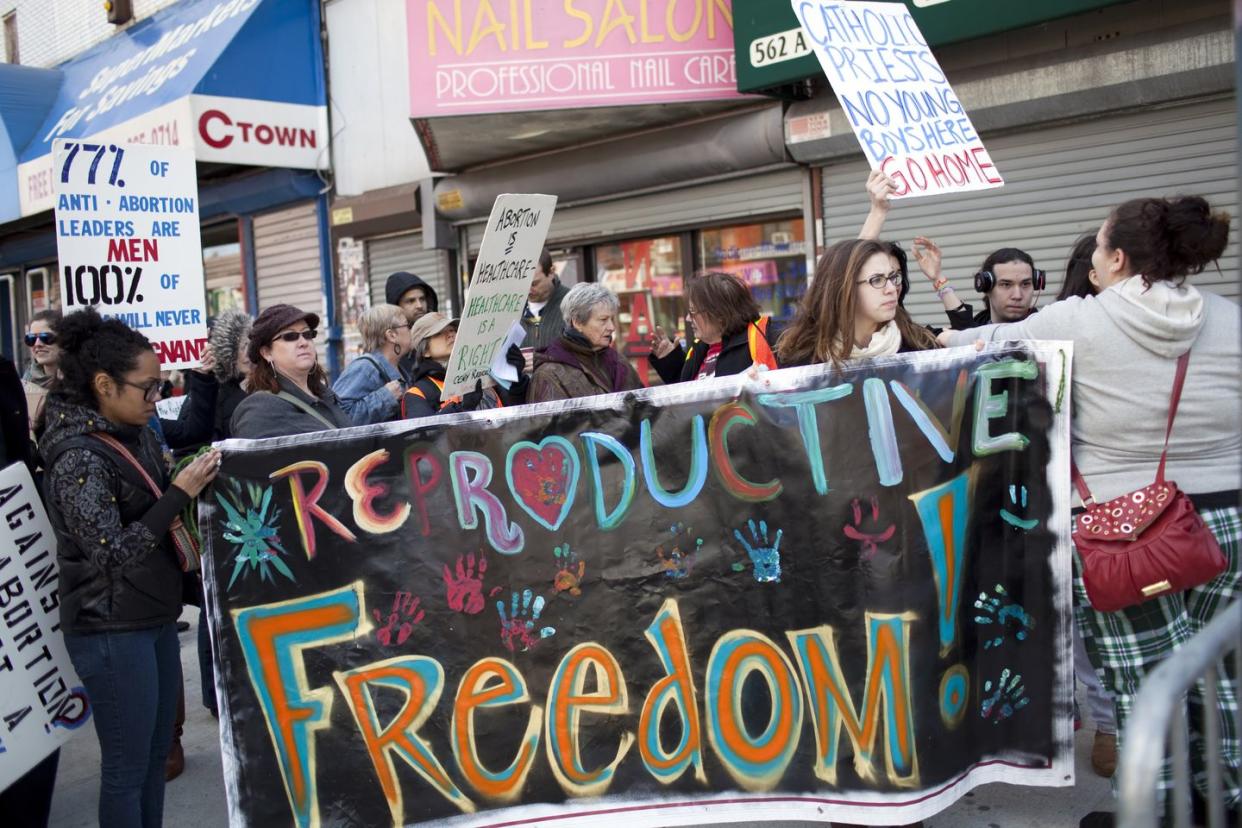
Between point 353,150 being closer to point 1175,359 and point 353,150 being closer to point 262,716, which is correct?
point 262,716

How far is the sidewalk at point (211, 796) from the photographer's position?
3809mm

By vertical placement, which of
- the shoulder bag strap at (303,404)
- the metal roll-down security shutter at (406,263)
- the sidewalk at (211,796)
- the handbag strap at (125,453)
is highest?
the metal roll-down security shutter at (406,263)

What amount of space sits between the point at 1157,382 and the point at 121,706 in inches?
127

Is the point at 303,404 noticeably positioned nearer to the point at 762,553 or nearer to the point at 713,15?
the point at 762,553

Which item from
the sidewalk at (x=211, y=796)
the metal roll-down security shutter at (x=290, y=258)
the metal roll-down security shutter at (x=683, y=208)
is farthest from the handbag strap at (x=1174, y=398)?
the metal roll-down security shutter at (x=290, y=258)

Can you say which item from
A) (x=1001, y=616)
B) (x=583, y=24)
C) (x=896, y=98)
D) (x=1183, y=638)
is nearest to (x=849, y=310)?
(x=1001, y=616)

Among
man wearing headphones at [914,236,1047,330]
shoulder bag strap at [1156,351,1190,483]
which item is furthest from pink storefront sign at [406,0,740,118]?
shoulder bag strap at [1156,351,1190,483]

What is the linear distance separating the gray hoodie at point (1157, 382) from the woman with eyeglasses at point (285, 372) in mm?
2619

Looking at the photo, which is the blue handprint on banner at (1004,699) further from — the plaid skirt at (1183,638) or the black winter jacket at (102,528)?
the black winter jacket at (102,528)

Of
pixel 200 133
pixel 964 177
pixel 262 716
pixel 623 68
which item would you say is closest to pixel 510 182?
pixel 623 68

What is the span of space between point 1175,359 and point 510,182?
822cm

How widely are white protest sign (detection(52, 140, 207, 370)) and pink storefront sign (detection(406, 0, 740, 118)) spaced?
3500 millimetres

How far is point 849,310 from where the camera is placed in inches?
138

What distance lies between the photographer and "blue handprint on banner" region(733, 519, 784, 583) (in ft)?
11.1
